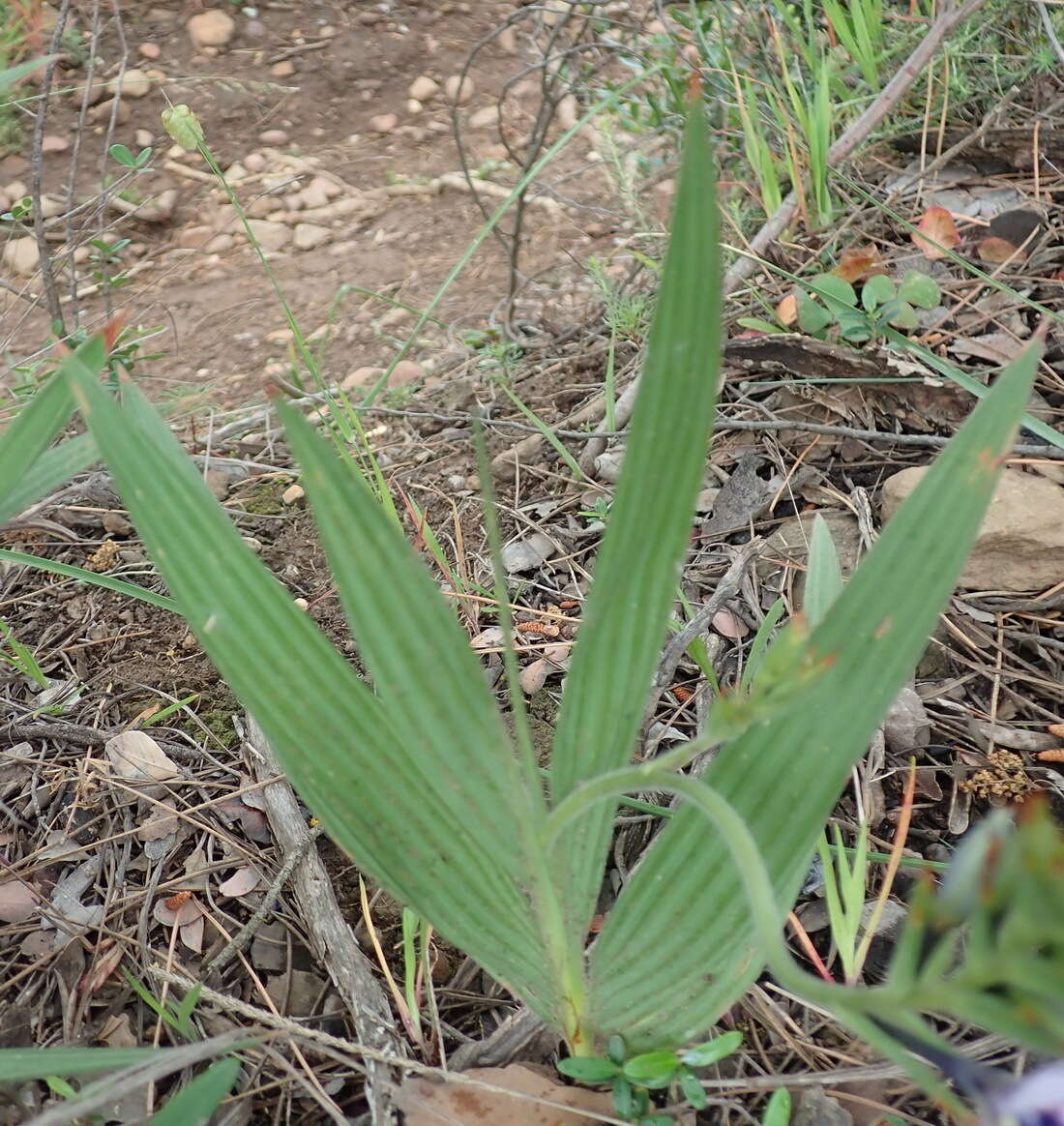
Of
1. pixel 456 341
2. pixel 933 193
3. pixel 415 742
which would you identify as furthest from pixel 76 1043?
pixel 933 193

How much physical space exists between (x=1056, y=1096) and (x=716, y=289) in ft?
1.35

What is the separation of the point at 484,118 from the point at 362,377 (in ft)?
4.41

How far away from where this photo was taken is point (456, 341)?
1.89 m

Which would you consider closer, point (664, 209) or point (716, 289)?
point (716, 289)

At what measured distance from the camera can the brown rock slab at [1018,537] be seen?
1028mm

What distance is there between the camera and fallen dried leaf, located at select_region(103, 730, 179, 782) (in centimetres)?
100

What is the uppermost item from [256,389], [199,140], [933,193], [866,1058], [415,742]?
[199,140]

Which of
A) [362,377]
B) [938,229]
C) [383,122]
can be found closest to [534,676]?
[938,229]

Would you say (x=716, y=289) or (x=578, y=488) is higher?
(x=716, y=289)

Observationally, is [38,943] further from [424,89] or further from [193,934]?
[424,89]

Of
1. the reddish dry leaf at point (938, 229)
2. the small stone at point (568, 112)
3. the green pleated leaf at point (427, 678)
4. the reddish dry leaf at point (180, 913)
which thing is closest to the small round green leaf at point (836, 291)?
the reddish dry leaf at point (938, 229)


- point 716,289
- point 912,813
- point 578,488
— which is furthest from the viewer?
point 578,488

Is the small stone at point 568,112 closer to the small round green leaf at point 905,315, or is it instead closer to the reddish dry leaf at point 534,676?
the small round green leaf at point 905,315

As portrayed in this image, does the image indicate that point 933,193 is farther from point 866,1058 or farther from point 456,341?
point 866,1058
